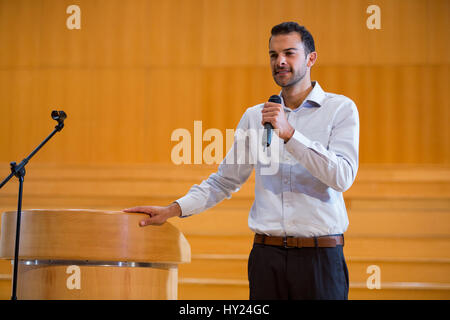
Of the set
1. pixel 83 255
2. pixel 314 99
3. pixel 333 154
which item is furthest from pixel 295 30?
pixel 83 255

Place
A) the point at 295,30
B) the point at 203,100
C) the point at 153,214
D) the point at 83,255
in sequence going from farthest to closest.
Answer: the point at 203,100 → the point at 295,30 → the point at 153,214 → the point at 83,255

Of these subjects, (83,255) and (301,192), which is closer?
(83,255)

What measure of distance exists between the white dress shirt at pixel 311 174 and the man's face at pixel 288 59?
0.21 feet

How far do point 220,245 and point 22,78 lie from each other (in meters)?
1.61

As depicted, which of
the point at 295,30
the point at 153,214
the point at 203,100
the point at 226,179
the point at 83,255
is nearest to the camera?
the point at 83,255

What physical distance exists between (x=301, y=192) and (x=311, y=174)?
5 cm

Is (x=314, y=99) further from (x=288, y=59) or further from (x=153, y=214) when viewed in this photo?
(x=153, y=214)

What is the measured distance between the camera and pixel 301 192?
4.28 ft

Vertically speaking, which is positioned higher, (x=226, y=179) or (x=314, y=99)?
(x=314, y=99)

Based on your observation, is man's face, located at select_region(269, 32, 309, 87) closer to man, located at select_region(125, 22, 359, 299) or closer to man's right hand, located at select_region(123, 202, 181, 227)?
man, located at select_region(125, 22, 359, 299)

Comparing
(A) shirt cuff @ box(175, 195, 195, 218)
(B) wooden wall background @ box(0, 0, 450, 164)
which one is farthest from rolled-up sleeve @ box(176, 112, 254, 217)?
(B) wooden wall background @ box(0, 0, 450, 164)

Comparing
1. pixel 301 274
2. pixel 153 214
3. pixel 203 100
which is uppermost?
pixel 203 100

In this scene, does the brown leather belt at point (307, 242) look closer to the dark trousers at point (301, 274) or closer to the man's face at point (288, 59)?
the dark trousers at point (301, 274)

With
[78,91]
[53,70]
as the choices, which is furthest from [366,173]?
[53,70]
